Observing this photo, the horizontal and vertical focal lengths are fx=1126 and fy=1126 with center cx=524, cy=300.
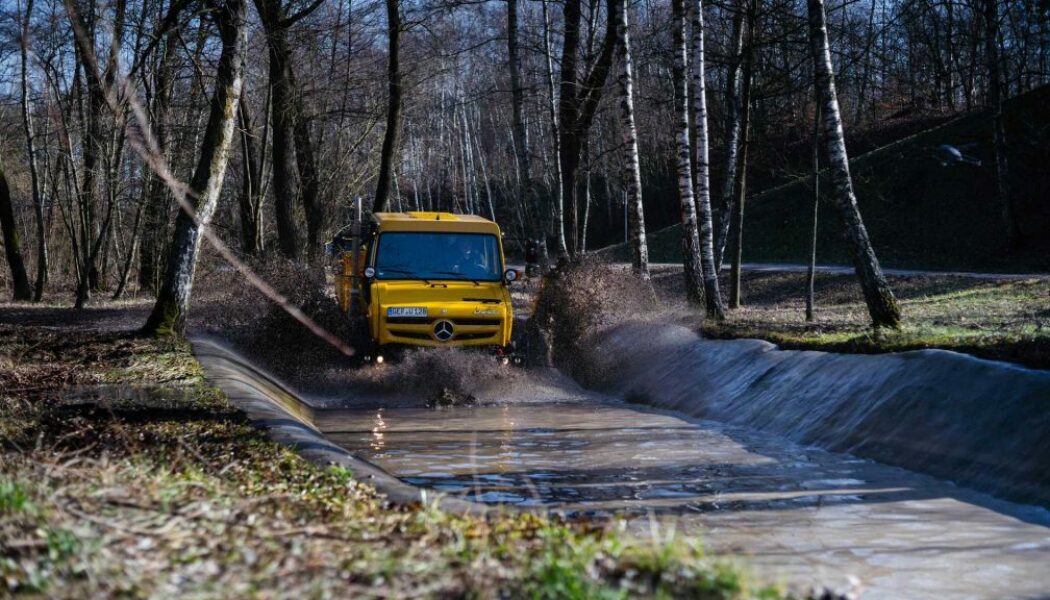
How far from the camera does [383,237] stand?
63.6ft

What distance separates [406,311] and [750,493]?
8.98 meters

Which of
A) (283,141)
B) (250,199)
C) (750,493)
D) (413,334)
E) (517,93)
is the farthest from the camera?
(250,199)

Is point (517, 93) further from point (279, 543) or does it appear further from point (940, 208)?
point (279, 543)

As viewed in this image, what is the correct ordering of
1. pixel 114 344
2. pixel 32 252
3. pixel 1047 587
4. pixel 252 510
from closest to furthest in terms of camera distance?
pixel 252 510 → pixel 1047 587 → pixel 114 344 → pixel 32 252

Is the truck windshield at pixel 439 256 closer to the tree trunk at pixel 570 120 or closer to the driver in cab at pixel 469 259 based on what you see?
the driver in cab at pixel 469 259

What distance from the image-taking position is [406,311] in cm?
1819

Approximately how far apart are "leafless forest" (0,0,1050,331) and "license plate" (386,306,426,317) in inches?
131

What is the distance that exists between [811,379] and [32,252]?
53.5 meters

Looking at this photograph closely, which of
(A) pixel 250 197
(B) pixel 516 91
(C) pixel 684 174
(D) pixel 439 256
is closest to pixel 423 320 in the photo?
(D) pixel 439 256

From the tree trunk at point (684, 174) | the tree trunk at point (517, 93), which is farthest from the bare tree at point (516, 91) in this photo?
the tree trunk at point (684, 174)

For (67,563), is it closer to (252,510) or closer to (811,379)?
(252,510)

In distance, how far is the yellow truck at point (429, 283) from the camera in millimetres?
18297

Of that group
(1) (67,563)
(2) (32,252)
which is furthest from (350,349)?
(2) (32,252)

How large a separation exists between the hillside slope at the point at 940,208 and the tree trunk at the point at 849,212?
17.0 metres
